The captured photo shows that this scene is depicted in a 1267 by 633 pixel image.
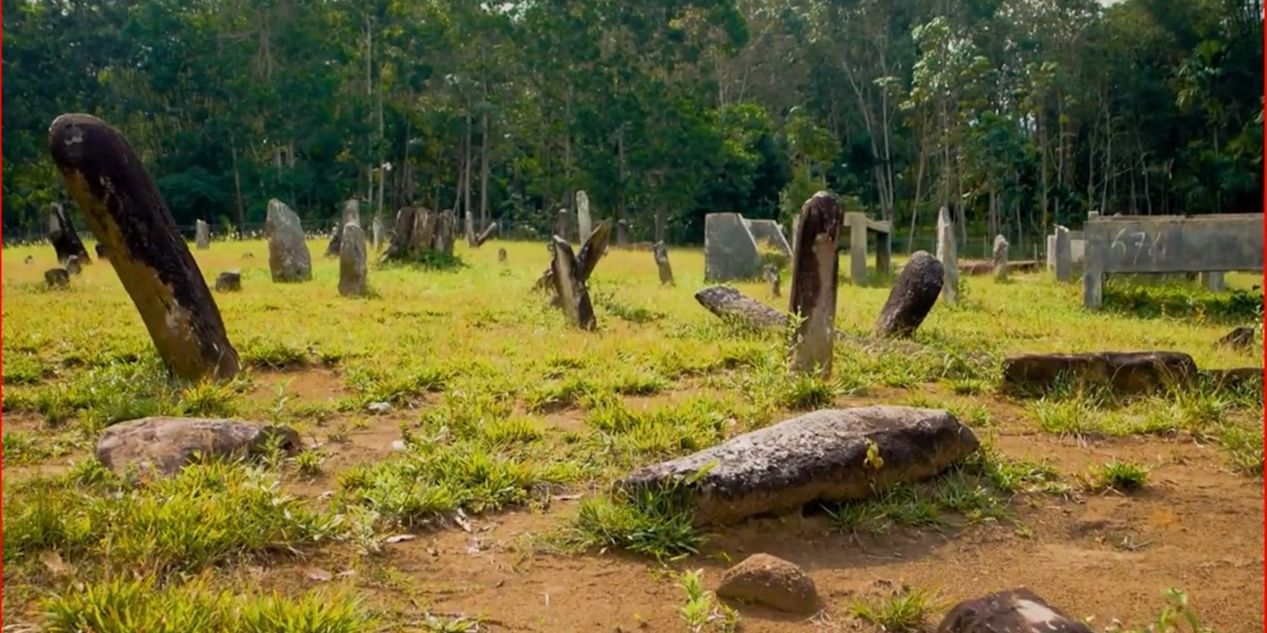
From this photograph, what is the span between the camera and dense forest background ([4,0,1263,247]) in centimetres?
3878

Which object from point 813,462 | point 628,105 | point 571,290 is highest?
point 628,105

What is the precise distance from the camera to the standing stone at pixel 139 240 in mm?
7395

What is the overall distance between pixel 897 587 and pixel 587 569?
1.30 metres

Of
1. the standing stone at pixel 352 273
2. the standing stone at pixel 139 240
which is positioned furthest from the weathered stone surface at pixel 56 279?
the standing stone at pixel 139 240

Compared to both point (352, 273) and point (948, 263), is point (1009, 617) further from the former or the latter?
point (948, 263)

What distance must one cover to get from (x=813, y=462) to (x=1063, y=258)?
18.6 meters

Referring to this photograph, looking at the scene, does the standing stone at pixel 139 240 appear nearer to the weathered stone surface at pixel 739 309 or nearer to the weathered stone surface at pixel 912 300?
the weathered stone surface at pixel 739 309

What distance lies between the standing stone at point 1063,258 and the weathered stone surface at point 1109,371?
48.7 feet

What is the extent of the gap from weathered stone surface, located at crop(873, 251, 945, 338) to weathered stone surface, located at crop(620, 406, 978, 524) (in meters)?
4.80

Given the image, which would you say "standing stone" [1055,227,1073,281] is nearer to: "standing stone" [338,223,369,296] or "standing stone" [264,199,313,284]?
"standing stone" [338,223,369,296]

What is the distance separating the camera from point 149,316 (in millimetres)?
7574

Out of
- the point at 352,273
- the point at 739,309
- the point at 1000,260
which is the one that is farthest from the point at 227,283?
the point at 1000,260

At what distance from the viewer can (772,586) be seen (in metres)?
3.91

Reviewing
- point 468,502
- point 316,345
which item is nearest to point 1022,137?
point 316,345
